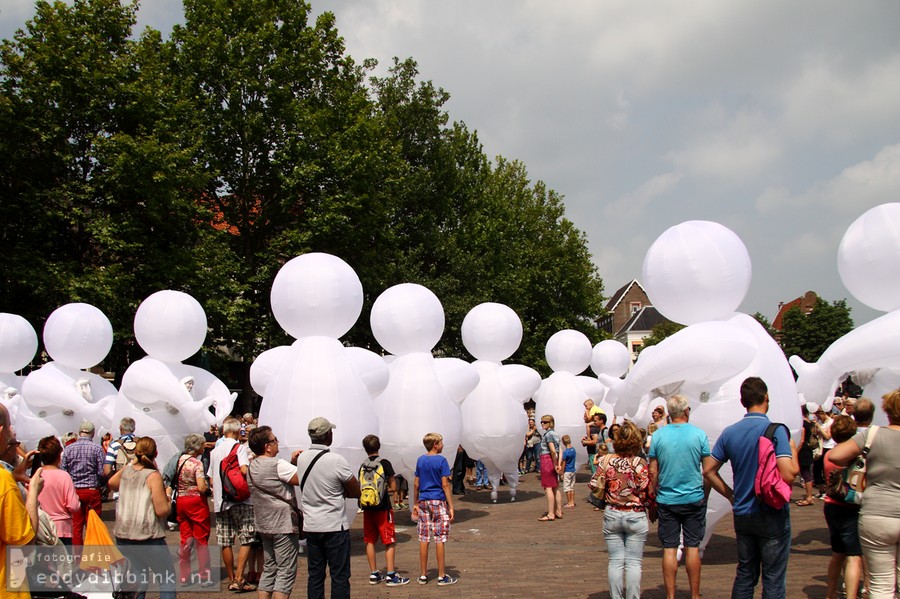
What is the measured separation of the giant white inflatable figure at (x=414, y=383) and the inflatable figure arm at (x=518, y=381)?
1714 mm

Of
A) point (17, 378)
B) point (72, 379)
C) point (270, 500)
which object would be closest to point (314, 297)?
point (270, 500)

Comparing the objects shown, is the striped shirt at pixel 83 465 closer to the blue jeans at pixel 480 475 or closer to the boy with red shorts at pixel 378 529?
the boy with red shorts at pixel 378 529

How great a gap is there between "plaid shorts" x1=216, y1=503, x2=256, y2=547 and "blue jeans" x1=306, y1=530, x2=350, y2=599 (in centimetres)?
172

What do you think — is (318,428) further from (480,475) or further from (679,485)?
(480,475)

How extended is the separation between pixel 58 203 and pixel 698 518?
1807 cm

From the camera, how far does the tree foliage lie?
19.2m

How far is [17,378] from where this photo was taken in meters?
14.8

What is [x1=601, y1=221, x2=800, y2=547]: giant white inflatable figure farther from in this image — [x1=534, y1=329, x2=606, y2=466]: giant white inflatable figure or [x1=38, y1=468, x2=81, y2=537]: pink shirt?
[x1=534, y1=329, x2=606, y2=466]: giant white inflatable figure

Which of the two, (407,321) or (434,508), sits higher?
(407,321)

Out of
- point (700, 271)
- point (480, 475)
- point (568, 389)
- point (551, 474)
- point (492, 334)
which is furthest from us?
point (480, 475)

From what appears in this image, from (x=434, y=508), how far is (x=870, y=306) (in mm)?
5481

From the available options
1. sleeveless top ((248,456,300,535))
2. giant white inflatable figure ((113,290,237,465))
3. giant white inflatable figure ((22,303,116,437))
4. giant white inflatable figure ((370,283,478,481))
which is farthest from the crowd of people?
giant white inflatable figure ((22,303,116,437))

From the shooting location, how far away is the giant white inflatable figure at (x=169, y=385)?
1179 centimetres

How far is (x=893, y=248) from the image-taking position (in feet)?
27.6
